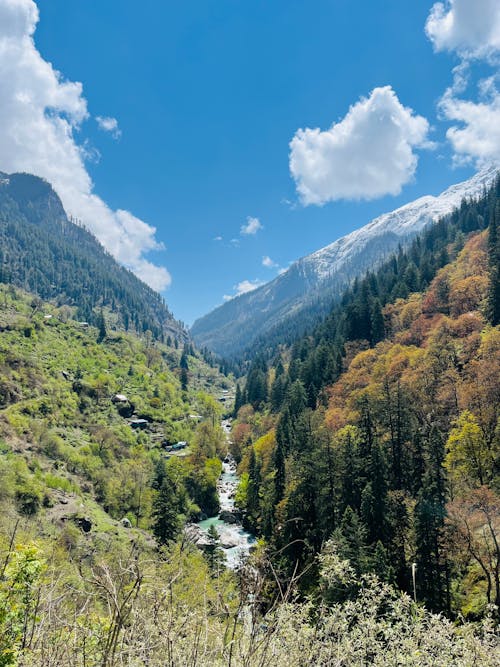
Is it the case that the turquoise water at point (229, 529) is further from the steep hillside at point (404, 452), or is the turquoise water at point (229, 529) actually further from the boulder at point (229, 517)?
the steep hillside at point (404, 452)

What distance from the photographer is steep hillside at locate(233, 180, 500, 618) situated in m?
31.7

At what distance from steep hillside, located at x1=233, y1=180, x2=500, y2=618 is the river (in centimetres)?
291

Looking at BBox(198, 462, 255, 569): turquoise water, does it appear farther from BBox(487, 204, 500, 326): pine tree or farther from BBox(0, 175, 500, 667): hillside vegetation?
BBox(487, 204, 500, 326): pine tree

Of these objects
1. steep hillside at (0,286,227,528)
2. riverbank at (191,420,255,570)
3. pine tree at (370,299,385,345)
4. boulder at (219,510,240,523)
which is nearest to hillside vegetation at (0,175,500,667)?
pine tree at (370,299,385,345)

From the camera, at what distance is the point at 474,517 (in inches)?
1213

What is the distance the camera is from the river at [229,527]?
54806 mm

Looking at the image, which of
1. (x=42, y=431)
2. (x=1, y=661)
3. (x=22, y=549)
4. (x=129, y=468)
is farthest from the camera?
(x=129, y=468)

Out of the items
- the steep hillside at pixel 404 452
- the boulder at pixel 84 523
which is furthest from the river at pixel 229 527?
the boulder at pixel 84 523

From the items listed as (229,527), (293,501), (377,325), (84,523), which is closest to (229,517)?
(229,527)

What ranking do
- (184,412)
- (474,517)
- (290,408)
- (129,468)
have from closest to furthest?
(474,517) → (129,468) → (290,408) → (184,412)

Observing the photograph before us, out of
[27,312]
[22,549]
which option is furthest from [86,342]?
[22,549]

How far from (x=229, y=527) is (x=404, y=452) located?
3447 centimetres

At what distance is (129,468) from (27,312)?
102 meters

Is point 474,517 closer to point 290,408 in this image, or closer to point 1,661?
point 1,661
